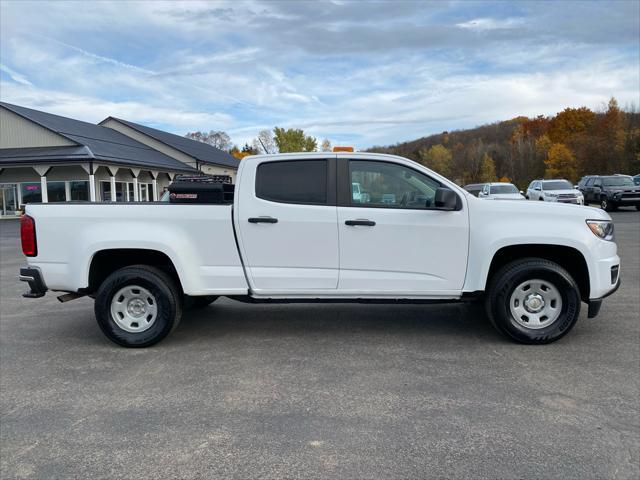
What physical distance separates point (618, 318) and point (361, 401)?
395 cm

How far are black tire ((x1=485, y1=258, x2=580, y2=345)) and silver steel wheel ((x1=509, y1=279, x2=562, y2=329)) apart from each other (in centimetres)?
4

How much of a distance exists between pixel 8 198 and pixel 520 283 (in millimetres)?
36254

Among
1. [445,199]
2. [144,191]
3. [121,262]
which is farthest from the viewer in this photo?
[144,191]

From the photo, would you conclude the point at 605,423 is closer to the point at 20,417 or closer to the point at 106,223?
the point at 20,417

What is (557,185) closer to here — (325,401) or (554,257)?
(554,257)

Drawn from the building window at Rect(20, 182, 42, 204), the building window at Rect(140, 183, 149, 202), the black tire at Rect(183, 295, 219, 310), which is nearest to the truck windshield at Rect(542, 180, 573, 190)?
the black tire at Rect(183, 295, 219, 310)

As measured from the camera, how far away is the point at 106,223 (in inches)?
211

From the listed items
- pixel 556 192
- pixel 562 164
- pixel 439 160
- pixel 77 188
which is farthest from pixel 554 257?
pixel 439 160

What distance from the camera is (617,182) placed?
89.0 feet

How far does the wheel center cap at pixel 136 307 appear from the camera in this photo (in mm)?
5484

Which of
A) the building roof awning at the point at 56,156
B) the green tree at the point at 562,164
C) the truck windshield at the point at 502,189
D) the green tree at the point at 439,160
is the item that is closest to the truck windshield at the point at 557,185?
the truck windshield at the point at 502,189

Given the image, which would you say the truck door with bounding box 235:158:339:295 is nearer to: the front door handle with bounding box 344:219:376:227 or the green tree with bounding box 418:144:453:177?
the front door handle with bounding box 344:219:376:227

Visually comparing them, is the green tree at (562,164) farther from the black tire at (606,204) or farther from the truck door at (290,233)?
the truck door at (290,233)

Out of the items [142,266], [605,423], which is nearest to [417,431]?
[605,423]
